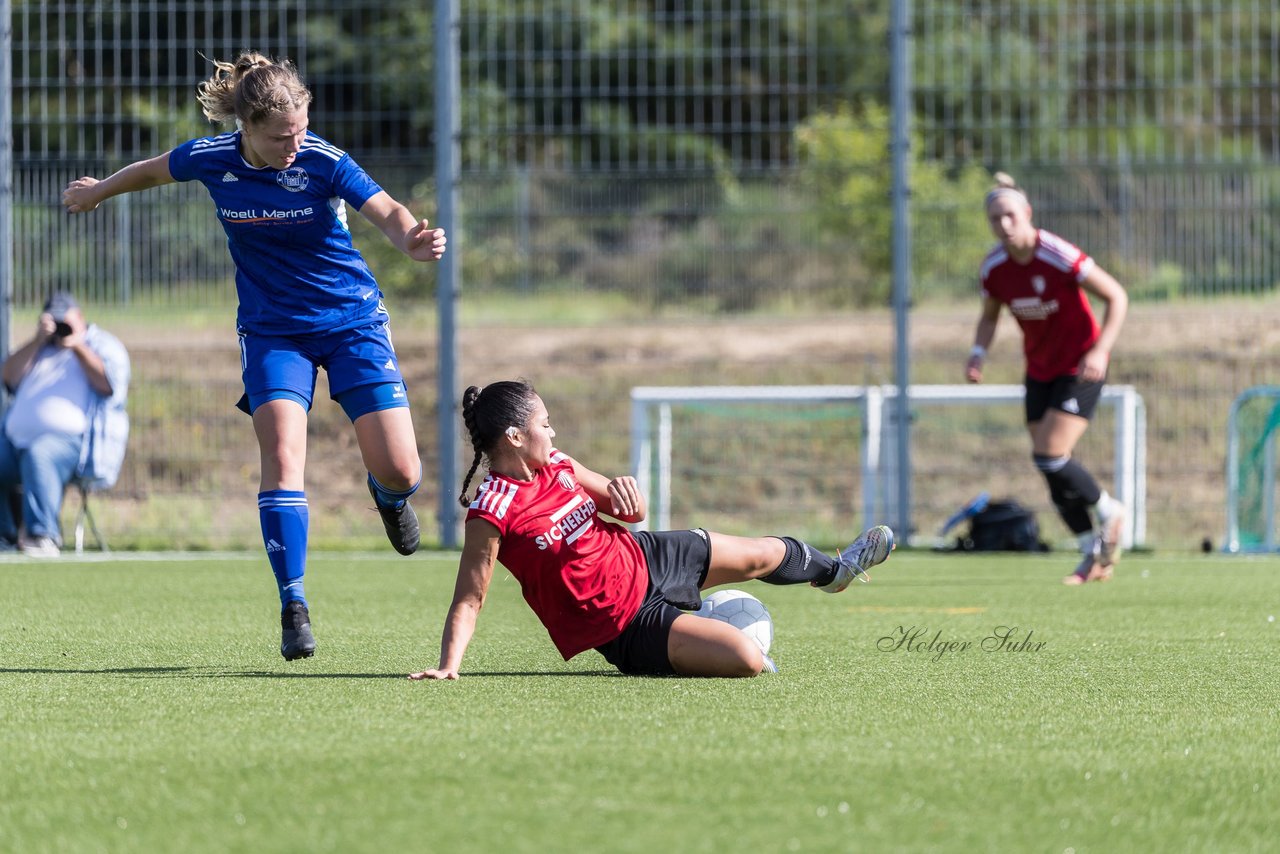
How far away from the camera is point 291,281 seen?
5.76 meters

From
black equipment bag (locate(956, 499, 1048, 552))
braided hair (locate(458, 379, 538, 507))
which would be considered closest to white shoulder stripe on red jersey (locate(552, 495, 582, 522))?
braided hair (locate(458, 379, 538, 507))

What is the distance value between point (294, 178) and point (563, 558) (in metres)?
1.63

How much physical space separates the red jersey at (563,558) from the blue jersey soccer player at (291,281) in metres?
0.87

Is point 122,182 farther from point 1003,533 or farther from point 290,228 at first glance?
point 1003,533

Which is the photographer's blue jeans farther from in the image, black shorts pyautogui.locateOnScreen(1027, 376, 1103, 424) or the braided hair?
the braided hair

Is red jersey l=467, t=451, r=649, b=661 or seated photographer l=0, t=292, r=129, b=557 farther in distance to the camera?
seated photographer l=0, t=292, r=129, b=557

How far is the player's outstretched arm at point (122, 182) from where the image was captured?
5.75 m

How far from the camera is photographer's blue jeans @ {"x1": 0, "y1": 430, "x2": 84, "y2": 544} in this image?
1028cm

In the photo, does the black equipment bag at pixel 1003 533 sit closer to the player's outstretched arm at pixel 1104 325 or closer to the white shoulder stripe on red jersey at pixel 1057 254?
the player's outstretched arm at pixel 1104 325

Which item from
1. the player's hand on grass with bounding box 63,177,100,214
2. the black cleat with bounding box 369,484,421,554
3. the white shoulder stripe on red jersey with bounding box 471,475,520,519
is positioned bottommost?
the black cleat with bounding box 369,484,421,554

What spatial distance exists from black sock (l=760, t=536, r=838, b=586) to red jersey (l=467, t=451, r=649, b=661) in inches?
20.7

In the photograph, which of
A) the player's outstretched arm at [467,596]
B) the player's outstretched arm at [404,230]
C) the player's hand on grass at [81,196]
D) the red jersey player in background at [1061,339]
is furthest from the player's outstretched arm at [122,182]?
the red jersey player in background at [1061,339]

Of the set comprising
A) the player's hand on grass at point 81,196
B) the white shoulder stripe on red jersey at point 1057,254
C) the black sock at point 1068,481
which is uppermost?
the player's hand on grass at point 81,196

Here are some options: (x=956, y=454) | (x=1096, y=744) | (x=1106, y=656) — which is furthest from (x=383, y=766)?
(x=956, y=454)
